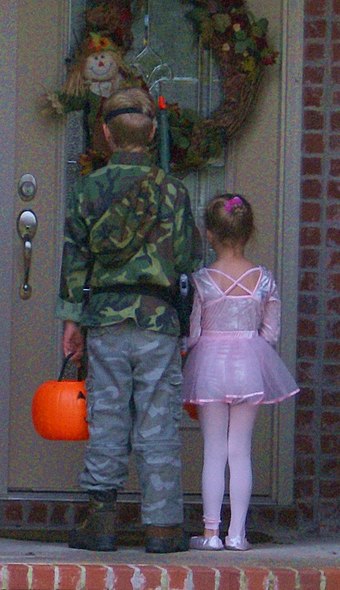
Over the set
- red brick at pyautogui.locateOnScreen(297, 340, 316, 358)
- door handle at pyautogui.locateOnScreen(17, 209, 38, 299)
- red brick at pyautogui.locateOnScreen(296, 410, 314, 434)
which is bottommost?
red brick at pyautogui.locateOnScreen(296, 410, 314, 434)

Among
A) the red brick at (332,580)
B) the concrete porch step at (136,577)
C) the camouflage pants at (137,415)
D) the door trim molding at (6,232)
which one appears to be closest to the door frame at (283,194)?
the door trim molding at (6,232)

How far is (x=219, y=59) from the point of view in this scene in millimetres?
5773

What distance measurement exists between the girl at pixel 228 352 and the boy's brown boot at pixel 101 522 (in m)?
0.36

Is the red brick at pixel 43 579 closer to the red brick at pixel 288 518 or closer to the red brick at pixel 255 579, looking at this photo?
the red brick at pixel 255 579

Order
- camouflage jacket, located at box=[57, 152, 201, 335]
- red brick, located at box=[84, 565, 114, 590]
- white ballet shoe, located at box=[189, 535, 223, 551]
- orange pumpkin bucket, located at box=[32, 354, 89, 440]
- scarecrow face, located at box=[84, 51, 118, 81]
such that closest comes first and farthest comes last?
red brick, located at box=[84, 565, 114, 590], camouflage jacket, located at box=[57, 152, 201, 335], orange pumpkin bucket, located at box=[32, 354, 89, 440], white ballet shoe, located at box=[189, 535, 223, 551], scarecrow face, located at box=[84, 51, 118, 81]

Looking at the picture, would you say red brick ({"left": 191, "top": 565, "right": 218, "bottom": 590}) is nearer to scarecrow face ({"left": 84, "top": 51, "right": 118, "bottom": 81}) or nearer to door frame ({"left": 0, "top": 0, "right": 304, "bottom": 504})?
door frame ({"left": 0, "top": 0, "right": 304, "bottom": 504})

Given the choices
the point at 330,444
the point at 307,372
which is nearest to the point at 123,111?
the point at 307,372

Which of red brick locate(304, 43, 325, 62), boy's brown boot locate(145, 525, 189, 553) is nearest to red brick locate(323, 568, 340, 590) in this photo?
boy's brown boot locate(145, 525, 189, 553)

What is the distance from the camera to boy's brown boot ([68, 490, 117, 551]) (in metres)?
4.80

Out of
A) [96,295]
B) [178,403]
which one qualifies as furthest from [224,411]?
[96,295]

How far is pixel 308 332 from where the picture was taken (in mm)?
5793

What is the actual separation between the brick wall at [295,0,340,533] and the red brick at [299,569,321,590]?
3.79 ft

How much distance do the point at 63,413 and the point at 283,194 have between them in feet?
4.97

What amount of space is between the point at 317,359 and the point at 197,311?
95 cm
